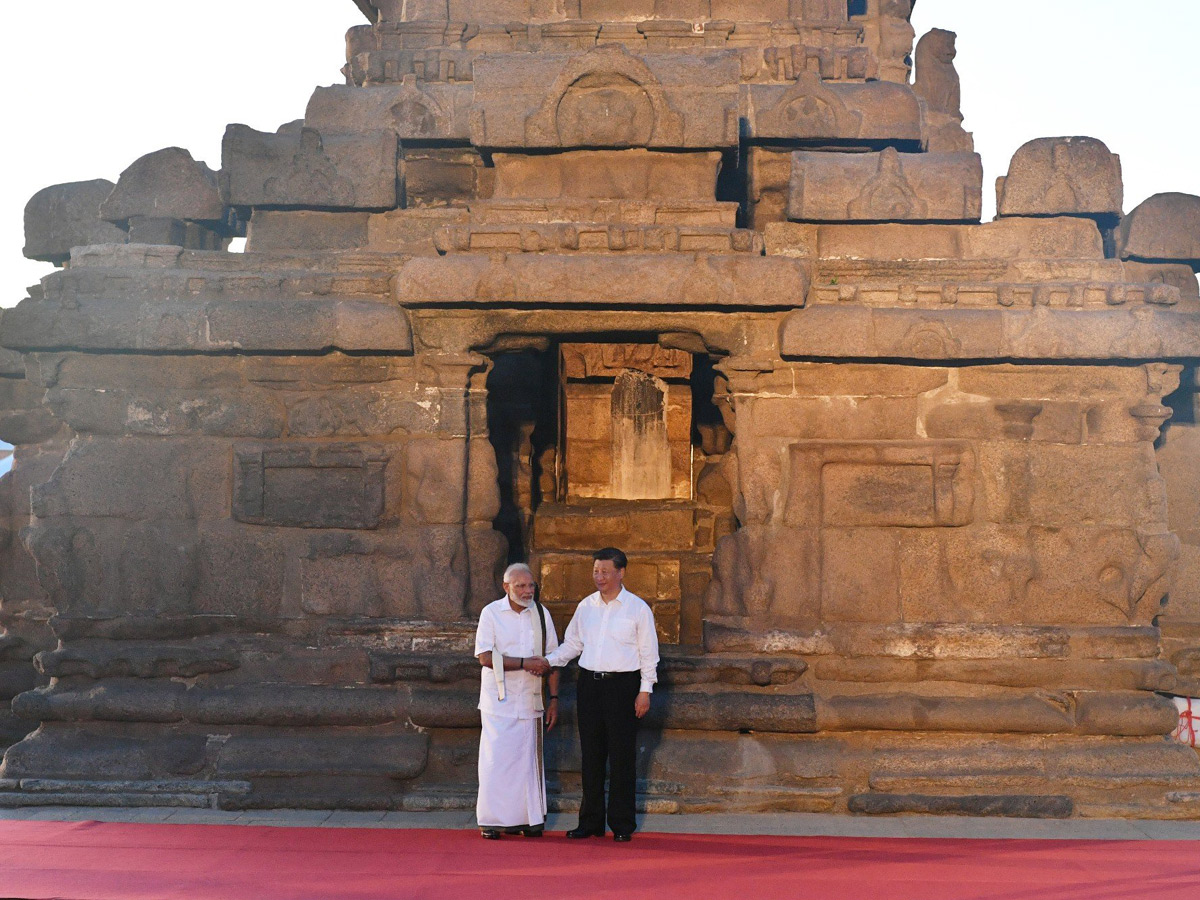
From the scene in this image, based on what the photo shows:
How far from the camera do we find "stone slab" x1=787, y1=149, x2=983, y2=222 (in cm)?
687

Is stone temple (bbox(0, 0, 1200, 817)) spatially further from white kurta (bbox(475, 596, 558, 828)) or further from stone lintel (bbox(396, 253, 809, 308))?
white kurta (bbox(475, 596, 558, 828))

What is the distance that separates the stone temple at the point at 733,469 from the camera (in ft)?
20.7

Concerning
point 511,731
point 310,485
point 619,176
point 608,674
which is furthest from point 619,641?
point 619,176

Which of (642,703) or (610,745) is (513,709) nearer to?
(610,745)

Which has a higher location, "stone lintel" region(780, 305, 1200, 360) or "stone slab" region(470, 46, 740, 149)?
"stone slab" region(470, 46, 740, 149)

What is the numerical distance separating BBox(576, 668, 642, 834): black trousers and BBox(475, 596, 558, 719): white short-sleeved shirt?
0.24m

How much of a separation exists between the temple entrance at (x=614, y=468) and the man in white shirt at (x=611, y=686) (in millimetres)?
3089

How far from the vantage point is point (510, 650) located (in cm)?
572

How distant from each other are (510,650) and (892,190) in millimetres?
3295

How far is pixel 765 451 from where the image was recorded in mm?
6602

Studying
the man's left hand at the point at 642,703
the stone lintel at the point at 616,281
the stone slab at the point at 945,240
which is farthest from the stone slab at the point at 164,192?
the man's left hand at the point at 642,703

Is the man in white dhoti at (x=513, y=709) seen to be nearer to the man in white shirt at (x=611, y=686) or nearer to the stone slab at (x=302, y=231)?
the man in white shirt at (x=611, y=686)

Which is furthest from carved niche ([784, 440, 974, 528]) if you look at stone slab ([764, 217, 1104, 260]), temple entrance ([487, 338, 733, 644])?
temple entrance ([487, 338, 733, 644])

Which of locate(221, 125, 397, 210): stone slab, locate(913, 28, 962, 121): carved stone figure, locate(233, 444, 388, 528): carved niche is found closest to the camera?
locate(233, 444, 388, 528): carved niche
